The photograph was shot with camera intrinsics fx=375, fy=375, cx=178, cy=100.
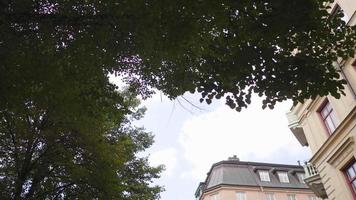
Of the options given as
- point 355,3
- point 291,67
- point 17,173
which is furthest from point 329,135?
point 17,173

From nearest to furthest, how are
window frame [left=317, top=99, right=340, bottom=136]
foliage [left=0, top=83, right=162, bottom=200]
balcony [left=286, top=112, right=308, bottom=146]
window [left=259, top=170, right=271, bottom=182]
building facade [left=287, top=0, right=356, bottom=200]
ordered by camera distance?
foliage [left=0, top=83, right=162, bottom=200] → building facade [left=287, top=0, right=356, bottom=200] → window frame [left=317, top=99, right=340, bottom=136] → balcony [left=286, top=112, right=308, bottom=146] → window [left=259, top=170, right=271, bottom=182]

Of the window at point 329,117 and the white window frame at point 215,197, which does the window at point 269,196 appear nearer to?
the white window frame at point 215,197

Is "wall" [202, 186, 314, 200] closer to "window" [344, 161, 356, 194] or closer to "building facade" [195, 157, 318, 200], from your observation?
"building facade" [195, 157, 318, 200]

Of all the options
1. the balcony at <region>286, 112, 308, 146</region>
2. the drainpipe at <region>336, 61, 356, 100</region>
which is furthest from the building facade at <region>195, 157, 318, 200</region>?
the drainpipe at <region>336, 61, 356, 100</region>

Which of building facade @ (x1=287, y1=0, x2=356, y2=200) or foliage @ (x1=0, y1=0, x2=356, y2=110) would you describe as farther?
building facade @ (x1=287, y1=0, x2=356, y2=200)

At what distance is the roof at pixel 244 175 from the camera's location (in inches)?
1781

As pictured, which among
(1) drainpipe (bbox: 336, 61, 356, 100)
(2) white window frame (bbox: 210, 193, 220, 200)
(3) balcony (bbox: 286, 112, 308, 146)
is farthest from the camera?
(2) white window frame (bbox: 210, 193, 220, 200)

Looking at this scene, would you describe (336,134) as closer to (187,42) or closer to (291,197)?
(187,42)

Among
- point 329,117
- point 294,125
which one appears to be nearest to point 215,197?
point 294,125

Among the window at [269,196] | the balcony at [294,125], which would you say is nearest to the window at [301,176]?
the window at [269,196]

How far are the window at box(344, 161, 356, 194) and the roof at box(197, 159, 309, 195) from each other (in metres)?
28.8

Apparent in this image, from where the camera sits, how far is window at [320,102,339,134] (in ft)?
56.7

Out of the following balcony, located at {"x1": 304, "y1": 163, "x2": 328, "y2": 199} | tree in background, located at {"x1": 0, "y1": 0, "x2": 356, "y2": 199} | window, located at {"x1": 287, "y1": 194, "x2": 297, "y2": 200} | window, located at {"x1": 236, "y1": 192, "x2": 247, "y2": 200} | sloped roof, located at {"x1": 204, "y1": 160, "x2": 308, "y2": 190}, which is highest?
sloped roof, located at {"x1": 204, "y1": 160, "x2": 308, "y2": 190}

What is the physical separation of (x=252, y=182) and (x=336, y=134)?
3059 cm
